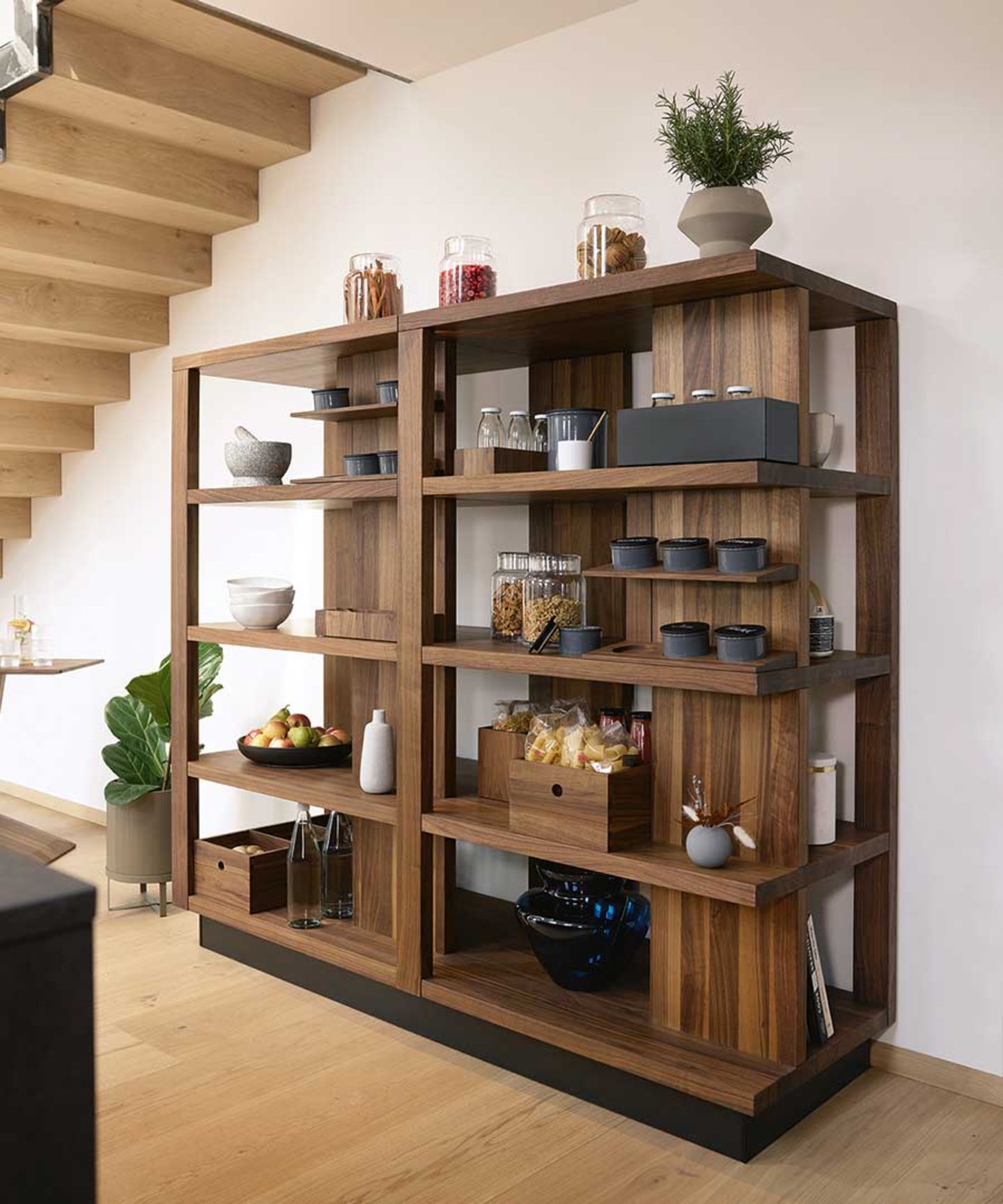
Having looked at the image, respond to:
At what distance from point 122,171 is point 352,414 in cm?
125

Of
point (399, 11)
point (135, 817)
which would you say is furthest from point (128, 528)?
point (399, 11)

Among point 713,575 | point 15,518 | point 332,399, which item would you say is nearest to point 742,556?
point 713,575

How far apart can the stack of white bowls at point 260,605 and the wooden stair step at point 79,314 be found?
4.73ft

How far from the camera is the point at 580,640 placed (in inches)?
93.4

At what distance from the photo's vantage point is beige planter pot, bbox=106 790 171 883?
3602 millimetres

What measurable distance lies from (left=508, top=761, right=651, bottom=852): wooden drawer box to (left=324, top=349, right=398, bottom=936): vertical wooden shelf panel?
2.00 feet

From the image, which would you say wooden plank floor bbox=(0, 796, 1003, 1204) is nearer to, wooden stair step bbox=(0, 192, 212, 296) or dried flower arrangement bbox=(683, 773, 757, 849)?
dried flower arrangement bbox=(683, 773, 757, 849)

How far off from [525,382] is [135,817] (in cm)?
181

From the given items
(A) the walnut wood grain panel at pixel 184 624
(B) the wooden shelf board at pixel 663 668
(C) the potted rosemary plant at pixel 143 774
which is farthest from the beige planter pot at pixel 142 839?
(B) the wooden shelf board at pixel 663 668

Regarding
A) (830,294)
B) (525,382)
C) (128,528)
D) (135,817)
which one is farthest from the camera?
(128,528)

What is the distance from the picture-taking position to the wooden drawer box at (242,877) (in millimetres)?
3053

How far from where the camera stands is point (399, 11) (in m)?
2.79

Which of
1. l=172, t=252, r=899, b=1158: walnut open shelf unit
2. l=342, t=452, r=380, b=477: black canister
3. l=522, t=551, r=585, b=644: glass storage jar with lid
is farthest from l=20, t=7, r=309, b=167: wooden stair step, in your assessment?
l=522, t=551, r=585, b=644: glass storage jar with lid

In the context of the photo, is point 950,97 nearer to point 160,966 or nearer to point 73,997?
point 73,997
